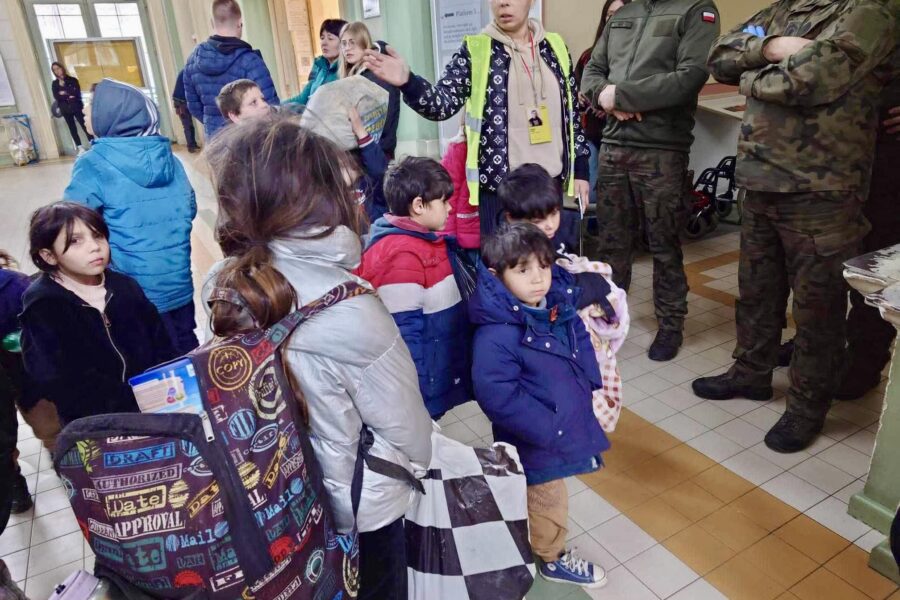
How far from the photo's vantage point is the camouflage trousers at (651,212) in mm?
2822

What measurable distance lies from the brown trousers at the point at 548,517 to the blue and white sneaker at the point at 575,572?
0.02 m

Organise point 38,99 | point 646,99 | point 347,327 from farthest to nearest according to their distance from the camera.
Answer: point 38,99 → point 646,99 → point 347,327

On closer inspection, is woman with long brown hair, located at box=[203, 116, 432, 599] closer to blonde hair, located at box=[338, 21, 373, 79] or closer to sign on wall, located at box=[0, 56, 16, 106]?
blonde hair, located at box=[338, 21, 373, 79]

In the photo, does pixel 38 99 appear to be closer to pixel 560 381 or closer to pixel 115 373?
pixel 115 373

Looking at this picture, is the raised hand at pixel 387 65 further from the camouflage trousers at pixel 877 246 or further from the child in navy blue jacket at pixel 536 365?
the camouflage trousers at pixel 877 246

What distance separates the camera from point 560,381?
5.13 ft

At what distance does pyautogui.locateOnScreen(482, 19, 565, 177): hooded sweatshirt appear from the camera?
7.86 ft

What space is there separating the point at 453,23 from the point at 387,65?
3.09 m

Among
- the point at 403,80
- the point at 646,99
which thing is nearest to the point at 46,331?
the point at 403,80

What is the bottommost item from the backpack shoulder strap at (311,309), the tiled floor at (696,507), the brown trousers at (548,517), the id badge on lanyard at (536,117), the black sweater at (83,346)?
the tiled floor at (696,507)

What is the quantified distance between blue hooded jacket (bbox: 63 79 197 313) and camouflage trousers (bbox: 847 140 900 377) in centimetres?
264

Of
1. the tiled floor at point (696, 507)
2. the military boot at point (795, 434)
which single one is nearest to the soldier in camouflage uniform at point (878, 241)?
the tiled floor at point (696, 507)

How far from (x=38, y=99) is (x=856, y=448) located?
478 inches

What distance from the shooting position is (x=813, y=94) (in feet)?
6.24
